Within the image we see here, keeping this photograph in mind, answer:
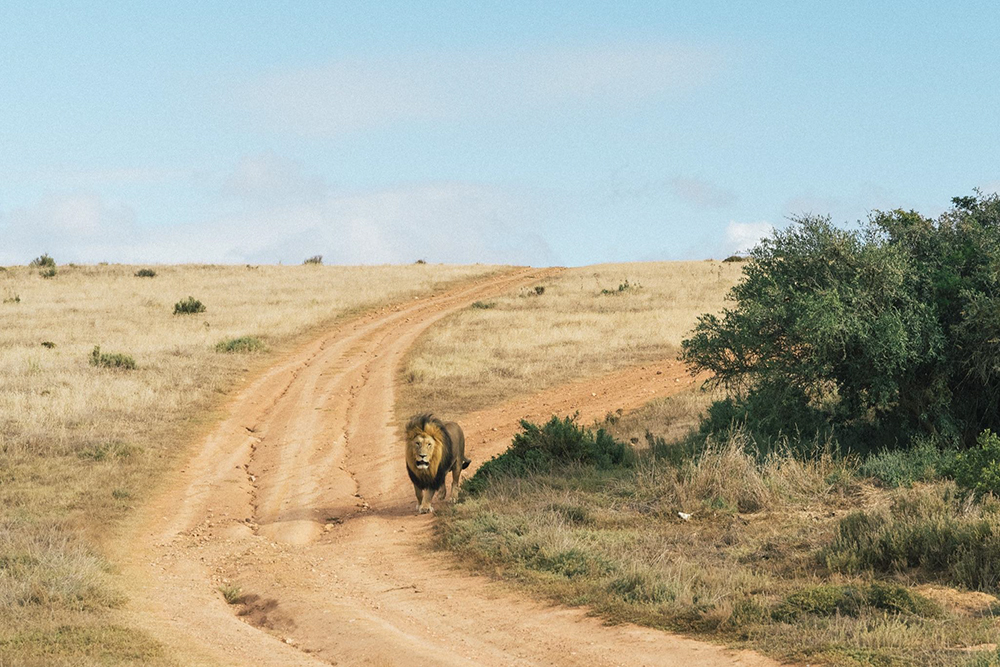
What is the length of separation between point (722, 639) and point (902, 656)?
58.5 inches

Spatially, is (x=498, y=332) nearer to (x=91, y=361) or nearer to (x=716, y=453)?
(x=91, y=361)

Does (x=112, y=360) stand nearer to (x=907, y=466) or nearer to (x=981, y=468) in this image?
(x=907, y=466)

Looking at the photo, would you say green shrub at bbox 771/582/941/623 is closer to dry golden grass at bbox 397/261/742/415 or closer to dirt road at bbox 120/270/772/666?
dirt road at bbox 120/270/772/666

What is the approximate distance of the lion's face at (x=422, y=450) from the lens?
540 inches

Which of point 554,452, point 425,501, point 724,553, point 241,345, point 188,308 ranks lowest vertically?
point 724,553

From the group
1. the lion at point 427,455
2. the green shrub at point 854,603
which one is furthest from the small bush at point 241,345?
the green shrub at point 854,603

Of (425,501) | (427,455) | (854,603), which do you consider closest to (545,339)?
(425,501)

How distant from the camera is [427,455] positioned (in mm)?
13750

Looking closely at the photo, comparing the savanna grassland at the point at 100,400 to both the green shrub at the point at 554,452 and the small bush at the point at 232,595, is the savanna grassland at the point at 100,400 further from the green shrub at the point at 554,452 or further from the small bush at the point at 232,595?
the green shrub at the point at 554,452

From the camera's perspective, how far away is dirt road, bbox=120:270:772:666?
28.0 ft

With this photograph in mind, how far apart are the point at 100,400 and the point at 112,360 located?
5384 mm

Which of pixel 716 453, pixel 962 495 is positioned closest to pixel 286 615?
pixel 716 453

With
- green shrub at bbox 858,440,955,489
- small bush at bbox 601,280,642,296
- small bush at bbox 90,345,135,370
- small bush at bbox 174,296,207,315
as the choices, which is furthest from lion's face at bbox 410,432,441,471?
small bush at bbox 601,280,642,296

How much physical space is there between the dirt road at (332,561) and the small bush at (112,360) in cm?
397
